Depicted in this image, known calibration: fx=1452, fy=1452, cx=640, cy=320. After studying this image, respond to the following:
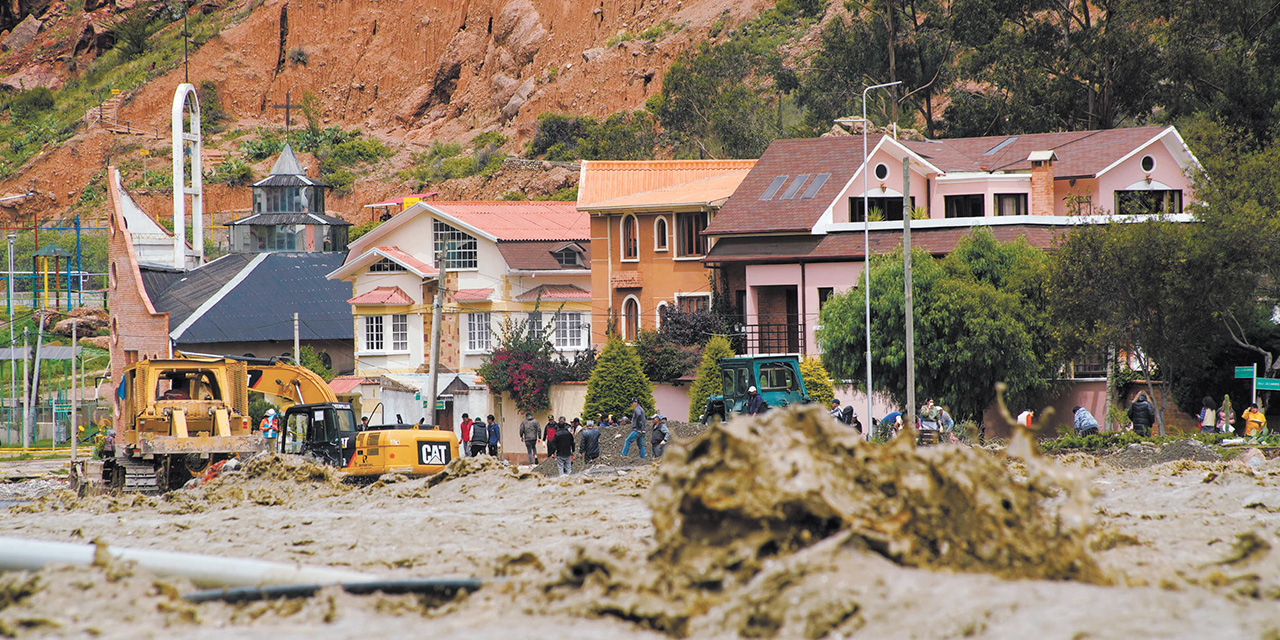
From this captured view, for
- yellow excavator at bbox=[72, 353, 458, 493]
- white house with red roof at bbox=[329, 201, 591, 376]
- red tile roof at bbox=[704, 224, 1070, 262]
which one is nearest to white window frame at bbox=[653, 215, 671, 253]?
red tile roof at bbox=[704, 224, 1070, 262]

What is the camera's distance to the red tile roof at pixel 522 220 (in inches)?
2087

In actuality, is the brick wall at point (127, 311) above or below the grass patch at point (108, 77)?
below

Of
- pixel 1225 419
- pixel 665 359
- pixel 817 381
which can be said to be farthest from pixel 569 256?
pixel 1225 419

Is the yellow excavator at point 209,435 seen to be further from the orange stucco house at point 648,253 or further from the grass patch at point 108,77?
the grass patch at point 108,77

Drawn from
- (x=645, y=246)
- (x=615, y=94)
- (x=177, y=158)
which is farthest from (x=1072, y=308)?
(x=615, y=94)

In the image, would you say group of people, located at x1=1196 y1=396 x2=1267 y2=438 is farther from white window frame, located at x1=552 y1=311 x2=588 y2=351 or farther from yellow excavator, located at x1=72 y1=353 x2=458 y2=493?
white window frame, located at x1=552 y1=311 x2=588 y2=351

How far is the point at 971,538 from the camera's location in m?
11.5

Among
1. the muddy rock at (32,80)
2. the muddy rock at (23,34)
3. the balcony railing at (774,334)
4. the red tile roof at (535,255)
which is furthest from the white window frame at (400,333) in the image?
the muddy rock at (23,34)

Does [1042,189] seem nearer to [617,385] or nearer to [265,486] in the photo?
[617,385]

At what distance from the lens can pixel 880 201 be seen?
154 feet

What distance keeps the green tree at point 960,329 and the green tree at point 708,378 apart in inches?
178

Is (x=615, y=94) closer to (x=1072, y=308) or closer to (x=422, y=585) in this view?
(x=1072, y=308)

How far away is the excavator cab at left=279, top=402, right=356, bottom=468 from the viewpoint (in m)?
27.6

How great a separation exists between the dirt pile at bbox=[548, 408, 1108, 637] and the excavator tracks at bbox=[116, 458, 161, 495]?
1628 centimetres
